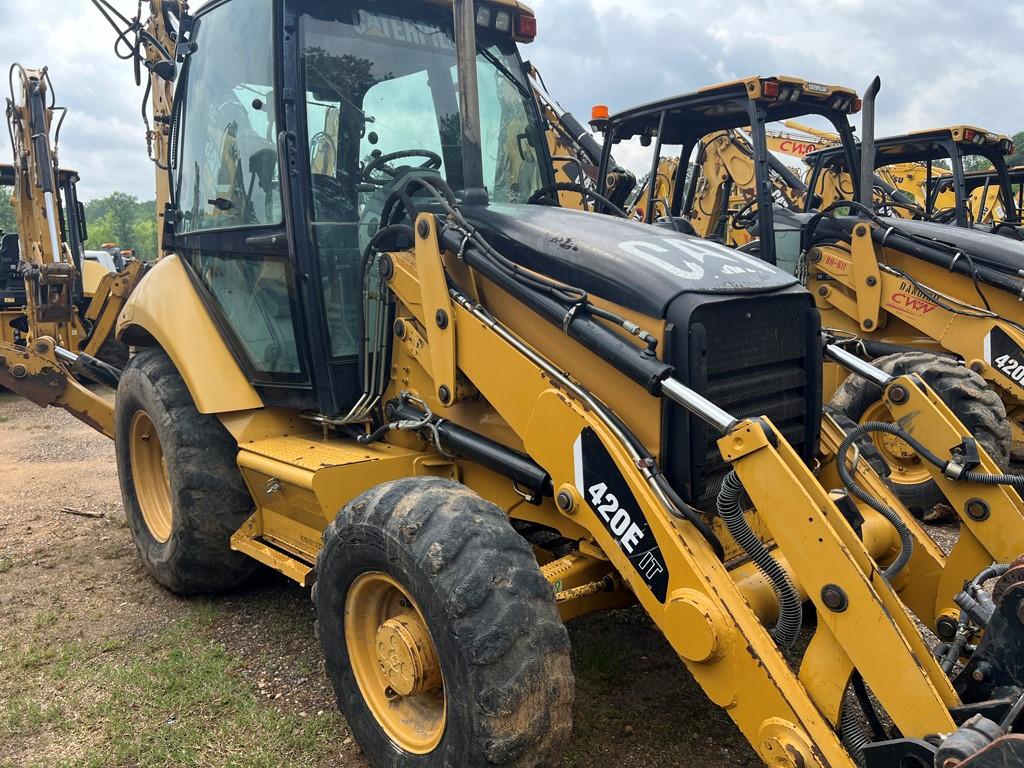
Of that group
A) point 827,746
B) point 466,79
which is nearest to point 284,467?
point 466,79

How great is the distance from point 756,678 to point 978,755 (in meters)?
0.57

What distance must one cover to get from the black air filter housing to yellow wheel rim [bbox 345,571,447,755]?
38.7 inches

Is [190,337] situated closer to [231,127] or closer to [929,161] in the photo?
[231,127]

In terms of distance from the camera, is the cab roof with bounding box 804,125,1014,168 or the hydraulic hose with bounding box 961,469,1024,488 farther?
the cab roof with bounding box 804,125,1014,168

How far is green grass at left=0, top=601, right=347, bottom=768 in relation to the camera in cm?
317

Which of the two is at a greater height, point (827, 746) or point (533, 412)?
point (533, 412)

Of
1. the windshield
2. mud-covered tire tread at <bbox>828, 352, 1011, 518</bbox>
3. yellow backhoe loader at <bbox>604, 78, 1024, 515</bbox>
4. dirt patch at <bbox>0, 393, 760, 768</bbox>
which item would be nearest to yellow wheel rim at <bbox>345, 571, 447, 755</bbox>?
dirt patch at <bbox>0, 393, 760, 768</bbox>

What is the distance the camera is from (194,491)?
4.16m

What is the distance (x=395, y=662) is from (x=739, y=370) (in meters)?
1.50

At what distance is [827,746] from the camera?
7.09 feet

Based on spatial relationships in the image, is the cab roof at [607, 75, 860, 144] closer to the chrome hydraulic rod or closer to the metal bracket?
the metal bracket

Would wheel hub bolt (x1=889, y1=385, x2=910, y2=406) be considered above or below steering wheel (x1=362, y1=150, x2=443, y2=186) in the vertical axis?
below

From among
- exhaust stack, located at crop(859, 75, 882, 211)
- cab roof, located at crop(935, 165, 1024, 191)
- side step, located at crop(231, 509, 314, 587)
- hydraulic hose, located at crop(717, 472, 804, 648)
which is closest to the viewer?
hydraulic hose, located at crop(717, 472, 804, 648)

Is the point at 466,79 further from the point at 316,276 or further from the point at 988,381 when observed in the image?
the point at 988,381
